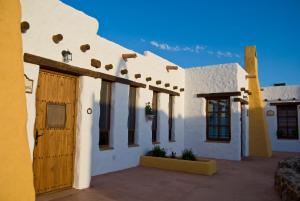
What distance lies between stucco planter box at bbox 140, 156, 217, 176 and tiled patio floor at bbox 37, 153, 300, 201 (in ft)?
1.05

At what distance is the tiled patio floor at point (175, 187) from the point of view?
520 centimetres

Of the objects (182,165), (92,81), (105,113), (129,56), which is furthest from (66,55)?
(182,165)

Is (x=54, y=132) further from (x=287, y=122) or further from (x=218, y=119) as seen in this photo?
(x=287, y=122)

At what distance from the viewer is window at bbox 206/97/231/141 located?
38.5 feet

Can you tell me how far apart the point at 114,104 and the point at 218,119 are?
594cm

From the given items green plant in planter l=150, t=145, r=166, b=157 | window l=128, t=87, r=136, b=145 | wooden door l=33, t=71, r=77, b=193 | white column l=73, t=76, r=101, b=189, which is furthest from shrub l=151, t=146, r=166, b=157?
wooden door l=33, t=71, r=77, b=193

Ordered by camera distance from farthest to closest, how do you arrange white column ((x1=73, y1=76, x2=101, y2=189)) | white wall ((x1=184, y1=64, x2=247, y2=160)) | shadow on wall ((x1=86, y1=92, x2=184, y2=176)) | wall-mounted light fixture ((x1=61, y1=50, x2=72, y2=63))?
white wall ((x1=184, y1=64, x2=247, y2=160)) → shadow on wall ((x1=86, y1=92, x2=184, y2=176)) → white column ((x1=73, y1=76, x2=101, y2=189)) → wall-mounted light fixture ((x1=61, y1=50, x2=72, y2=63))

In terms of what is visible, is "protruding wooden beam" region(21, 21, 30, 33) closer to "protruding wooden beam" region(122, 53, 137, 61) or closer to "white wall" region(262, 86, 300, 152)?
"protruding wooden beam" region(122, 53, 137, 61)

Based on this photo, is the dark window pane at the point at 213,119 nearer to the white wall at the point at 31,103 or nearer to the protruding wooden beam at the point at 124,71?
the protruding wooden beam at the point at 124,71

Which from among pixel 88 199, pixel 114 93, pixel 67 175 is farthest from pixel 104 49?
pixel 88 199

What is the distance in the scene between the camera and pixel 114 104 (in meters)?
8.11

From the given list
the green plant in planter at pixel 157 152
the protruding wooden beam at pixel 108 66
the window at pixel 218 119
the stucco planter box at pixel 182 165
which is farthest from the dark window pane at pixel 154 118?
the protruding wooden beam at pixel 108 66

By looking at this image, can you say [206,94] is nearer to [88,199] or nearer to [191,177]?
[191,177]

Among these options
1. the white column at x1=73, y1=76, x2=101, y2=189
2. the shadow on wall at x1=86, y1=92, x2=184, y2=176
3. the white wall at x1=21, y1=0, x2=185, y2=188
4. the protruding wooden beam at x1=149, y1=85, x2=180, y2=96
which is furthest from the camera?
the protruding wooden beam at x1=149, y1=85, x2=180, y2=96
